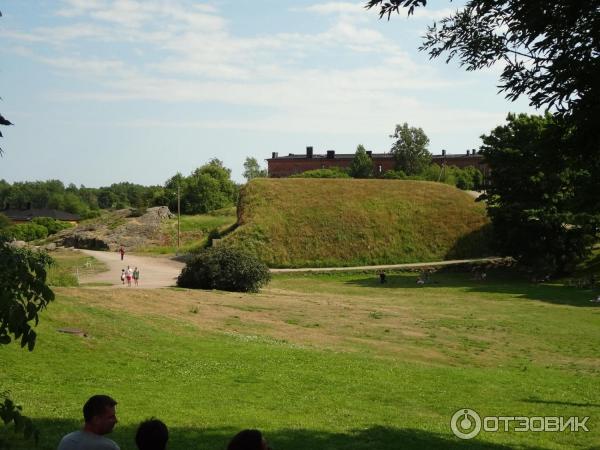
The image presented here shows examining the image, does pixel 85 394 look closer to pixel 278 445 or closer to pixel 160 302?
pixel 278 445

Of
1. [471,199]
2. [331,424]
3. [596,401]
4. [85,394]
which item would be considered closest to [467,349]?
[596,401]

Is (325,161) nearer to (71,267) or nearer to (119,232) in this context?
(119,232)

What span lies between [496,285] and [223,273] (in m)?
21.9

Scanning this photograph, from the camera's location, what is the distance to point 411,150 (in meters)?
118

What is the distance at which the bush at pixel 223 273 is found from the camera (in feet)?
121

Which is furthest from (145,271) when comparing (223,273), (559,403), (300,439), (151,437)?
(151,437)

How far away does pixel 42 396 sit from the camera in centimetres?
1195

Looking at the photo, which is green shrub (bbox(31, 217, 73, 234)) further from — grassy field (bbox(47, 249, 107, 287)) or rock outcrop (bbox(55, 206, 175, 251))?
grassy field (bbox(47, 249, 107, 287))

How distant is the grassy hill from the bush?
75.2ft

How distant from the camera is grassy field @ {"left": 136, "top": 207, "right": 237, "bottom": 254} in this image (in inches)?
2884

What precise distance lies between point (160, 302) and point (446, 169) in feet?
304

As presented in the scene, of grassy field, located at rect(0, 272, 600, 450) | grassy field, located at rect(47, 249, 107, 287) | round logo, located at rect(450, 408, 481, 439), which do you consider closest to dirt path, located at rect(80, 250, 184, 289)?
grassy field, located at rect(47, 249, 107, 287)

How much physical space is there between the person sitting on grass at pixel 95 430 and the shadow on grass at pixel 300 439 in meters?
4.00

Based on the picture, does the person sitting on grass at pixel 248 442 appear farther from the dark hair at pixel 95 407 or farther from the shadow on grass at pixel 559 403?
the shadow on grass at pixel 559 403
